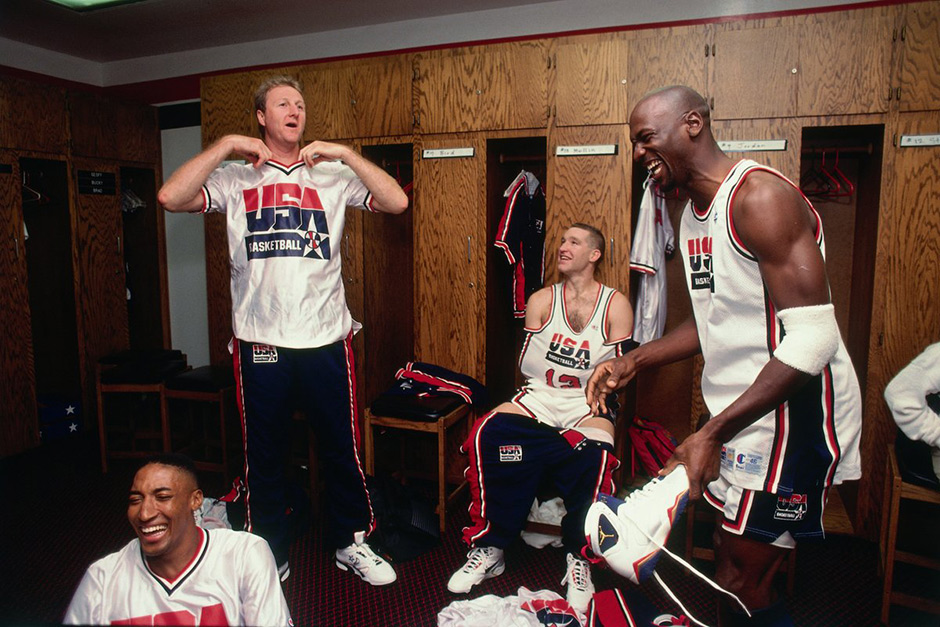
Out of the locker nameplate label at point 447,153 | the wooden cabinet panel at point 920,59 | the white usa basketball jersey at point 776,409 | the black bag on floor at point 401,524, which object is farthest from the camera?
the locker nameplate label at point 447,153

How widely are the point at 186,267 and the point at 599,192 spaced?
341 centimetres

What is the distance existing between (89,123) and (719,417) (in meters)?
4.20

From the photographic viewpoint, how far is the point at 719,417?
47.2 inches

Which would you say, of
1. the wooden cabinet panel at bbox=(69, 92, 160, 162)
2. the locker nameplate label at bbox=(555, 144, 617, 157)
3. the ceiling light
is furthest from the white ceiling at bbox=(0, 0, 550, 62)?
the locker nameplate label at bbox=(555, 144, 617, 157)

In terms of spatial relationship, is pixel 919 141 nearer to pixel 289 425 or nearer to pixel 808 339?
pixel 808 339

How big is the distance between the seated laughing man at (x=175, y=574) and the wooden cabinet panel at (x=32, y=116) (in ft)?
10.2

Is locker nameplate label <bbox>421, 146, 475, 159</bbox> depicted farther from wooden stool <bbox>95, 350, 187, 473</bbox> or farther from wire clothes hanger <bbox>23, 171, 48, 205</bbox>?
wire clothes hanger <bbox>23, 171, 48, 205</bbox>

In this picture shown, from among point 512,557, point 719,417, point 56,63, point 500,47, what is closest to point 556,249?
point 500,47

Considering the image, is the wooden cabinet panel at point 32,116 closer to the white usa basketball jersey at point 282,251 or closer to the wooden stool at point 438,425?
the white usa basketball jersey at point 282,251

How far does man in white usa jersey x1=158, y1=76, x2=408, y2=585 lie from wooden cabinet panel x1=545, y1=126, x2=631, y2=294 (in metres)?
0.91

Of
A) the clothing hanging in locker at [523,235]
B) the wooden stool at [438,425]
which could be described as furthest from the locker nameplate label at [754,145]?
the wooden stool at [438,425]

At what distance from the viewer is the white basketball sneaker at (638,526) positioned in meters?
1.10

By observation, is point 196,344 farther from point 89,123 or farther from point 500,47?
point 500,47

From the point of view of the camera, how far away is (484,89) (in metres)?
2.98
